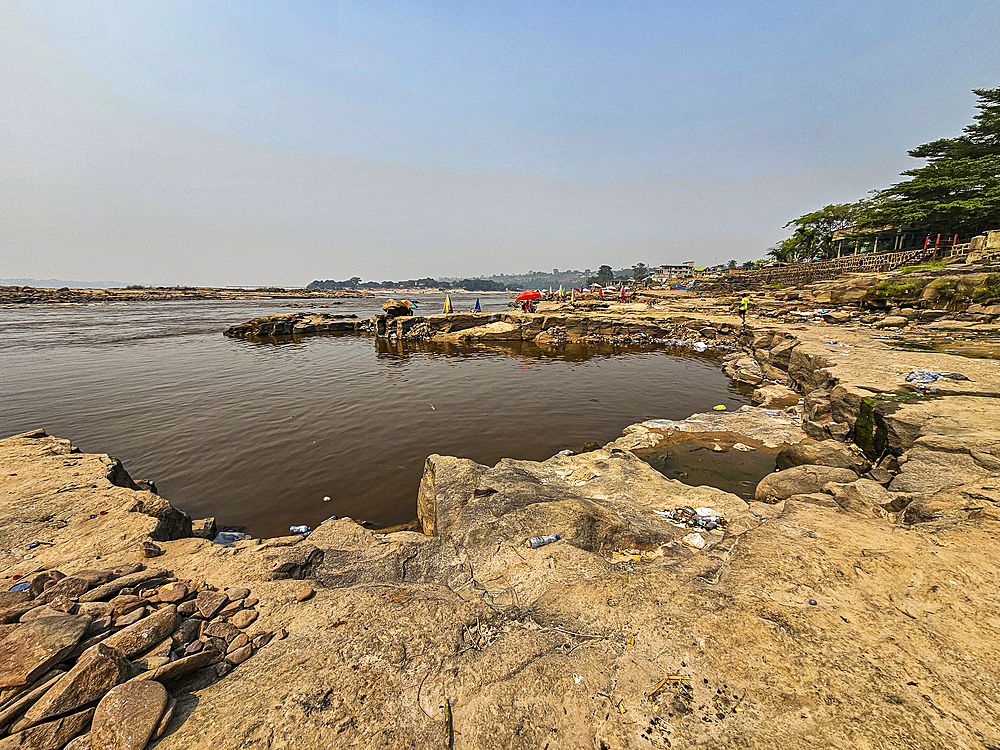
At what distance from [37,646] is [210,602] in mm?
1036

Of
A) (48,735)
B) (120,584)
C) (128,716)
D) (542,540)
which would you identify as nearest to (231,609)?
(120,584)

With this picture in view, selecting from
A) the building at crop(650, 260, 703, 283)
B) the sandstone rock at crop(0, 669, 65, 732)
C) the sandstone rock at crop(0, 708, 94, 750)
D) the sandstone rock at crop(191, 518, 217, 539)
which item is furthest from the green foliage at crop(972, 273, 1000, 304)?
the building at crop(650, 260, 703, 283)

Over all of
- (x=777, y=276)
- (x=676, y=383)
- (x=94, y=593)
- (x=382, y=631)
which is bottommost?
(x=676, y=383)

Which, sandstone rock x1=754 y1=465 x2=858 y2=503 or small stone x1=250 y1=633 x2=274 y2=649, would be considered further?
sandstone rock x1=754 y1=465 x2=858 y2=503

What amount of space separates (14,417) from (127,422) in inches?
144

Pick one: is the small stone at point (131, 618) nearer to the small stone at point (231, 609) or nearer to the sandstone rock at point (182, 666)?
the small stone at point (231, 609)

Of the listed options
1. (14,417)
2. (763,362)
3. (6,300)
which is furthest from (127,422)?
(6,300)

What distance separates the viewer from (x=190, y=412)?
11.7 meters

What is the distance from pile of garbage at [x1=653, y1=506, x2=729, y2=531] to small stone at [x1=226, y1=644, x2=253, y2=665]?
5.08 m

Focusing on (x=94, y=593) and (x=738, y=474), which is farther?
(x=738, y=474)

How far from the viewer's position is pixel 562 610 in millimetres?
3391

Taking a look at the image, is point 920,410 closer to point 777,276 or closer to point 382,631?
point 382,631

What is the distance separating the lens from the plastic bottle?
4344mm

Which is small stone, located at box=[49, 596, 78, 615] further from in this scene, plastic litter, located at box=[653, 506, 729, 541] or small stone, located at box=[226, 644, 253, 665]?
plastic litter, located at box=[653, 506, 729, 541]
